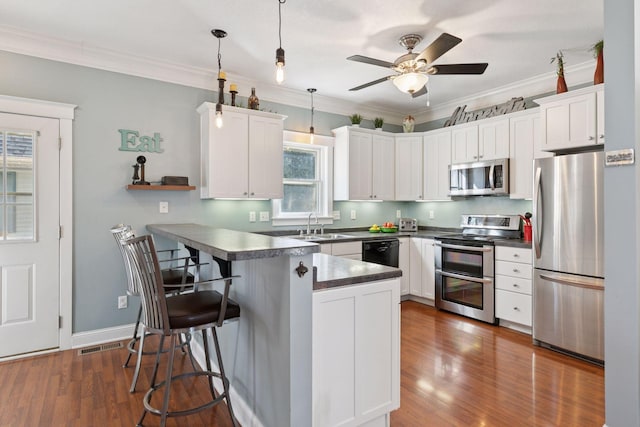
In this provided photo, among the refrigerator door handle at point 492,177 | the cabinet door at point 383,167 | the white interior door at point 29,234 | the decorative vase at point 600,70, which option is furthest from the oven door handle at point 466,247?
the white interior door at point 29,234

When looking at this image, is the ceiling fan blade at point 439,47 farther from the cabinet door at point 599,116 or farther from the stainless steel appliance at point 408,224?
the stainless steel appliance at point 408,224

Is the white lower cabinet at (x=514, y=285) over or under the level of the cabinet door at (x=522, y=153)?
under

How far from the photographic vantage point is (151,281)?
67.4 inches

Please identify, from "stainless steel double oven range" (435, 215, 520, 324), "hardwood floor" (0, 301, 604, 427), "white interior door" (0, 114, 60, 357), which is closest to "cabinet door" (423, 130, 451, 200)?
"stainless steel double oven range" (435, 215, 520, 324)

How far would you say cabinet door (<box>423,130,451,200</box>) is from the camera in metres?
4.71

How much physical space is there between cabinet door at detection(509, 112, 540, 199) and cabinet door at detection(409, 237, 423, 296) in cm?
126

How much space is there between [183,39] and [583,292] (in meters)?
3.99

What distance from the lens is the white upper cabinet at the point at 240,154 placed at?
3.59 m

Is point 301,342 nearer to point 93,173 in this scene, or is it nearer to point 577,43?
point 93,173

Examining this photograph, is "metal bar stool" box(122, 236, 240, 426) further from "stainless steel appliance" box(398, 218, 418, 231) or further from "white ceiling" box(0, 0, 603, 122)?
"stainless steel appliance" box(398, 218, 418, 231)

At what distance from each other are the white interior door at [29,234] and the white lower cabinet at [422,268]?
3865 millimetres

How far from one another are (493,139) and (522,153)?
387mm

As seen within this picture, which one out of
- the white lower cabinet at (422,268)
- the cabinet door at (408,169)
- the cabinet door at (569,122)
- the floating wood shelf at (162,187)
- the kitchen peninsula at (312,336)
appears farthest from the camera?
the cabinet door at (408,169)

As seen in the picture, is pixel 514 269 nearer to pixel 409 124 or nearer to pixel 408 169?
pixel 408 169
